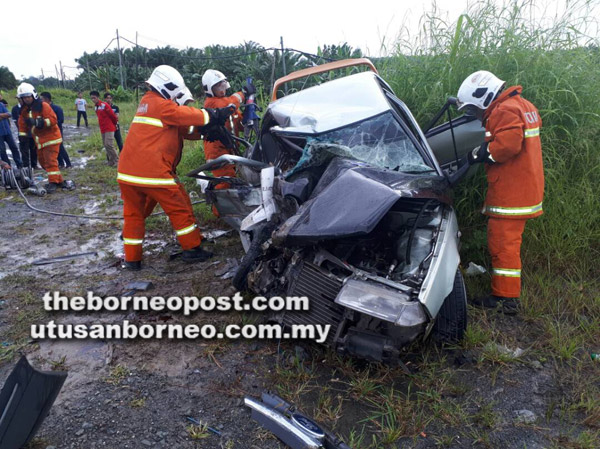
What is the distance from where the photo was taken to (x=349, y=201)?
2213mm

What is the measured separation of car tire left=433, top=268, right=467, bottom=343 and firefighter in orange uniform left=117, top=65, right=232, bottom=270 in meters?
2.41

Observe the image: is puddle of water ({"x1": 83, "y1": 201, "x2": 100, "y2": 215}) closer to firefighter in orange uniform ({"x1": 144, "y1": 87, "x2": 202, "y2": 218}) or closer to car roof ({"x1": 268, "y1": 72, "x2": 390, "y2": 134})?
firefighter in orange uniform ({"x1": 144, "y1": 87, "x2": 202, "y2": 218})

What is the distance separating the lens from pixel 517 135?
293 centimetres

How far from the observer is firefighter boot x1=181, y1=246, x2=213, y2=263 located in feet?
13.4

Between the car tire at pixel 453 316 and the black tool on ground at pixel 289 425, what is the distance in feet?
3.39

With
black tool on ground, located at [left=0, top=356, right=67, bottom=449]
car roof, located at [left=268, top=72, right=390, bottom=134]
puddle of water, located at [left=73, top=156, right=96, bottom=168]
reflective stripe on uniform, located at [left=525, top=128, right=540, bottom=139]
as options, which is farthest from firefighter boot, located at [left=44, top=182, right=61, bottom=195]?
reflective stripe on uniform, located at [left=525, top=128, right=540, bottom=139]

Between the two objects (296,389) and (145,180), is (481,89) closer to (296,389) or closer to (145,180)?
(296,389)

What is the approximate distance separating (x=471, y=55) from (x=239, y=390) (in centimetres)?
373

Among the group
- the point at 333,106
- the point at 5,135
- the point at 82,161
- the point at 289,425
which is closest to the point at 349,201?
the point at 289,425

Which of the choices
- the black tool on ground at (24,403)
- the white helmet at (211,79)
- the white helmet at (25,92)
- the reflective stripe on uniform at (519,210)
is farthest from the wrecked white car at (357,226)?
the white helmet at (25,92)

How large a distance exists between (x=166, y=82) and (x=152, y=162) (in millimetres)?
729

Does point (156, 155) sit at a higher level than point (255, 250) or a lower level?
higher

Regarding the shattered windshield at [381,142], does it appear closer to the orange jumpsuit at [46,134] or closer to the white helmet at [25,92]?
the orange jumpsuit at [46,134]

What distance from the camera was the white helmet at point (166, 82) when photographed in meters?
3.77
